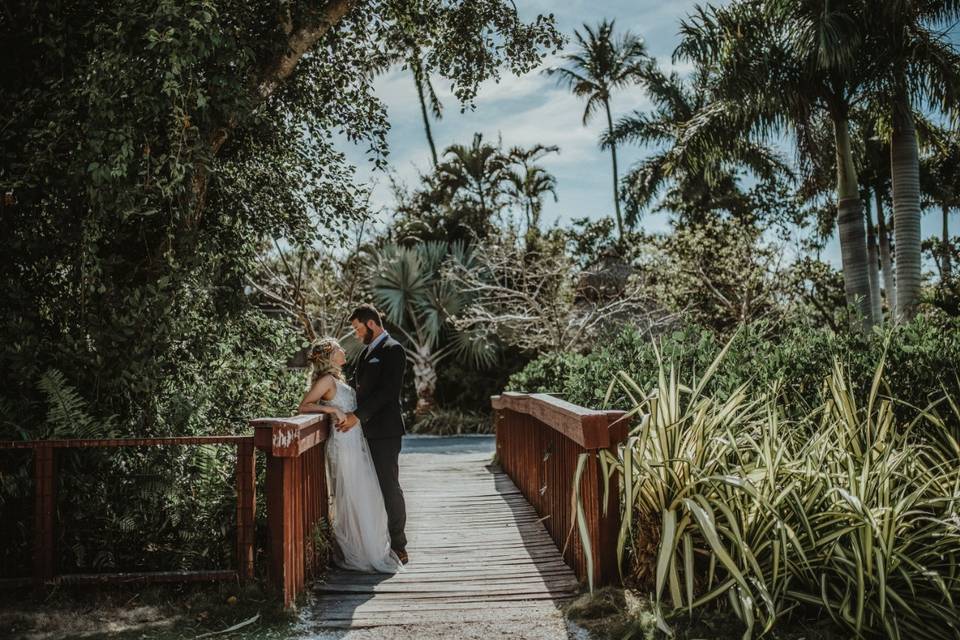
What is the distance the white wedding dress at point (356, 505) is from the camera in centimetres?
548

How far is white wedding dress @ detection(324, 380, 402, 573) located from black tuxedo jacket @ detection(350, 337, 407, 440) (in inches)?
4.7

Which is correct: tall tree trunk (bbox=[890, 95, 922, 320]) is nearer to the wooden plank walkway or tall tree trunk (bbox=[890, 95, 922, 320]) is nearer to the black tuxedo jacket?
the wooden plank walkway

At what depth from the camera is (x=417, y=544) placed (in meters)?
6.36

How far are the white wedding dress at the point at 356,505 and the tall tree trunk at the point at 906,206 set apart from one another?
33.5 feet

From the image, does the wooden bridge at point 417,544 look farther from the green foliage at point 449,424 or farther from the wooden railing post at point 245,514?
the green foliage at point 449,424

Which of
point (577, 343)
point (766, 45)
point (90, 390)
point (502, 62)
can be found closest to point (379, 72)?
point (502, 62)

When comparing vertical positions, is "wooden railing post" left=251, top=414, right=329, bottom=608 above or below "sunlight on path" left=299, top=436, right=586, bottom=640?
above

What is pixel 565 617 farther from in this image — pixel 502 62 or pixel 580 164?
pixel 580 164

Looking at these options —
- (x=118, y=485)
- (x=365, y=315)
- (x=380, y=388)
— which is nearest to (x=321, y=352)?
(x=365, y=315)

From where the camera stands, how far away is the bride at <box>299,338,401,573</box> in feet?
18.0

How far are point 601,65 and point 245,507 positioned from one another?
2776cm

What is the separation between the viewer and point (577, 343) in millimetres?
16984

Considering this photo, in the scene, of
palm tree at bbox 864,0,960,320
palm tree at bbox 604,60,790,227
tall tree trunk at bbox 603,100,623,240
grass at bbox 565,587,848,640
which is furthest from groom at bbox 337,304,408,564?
tall tree trunk at bbox 603,100,623,240

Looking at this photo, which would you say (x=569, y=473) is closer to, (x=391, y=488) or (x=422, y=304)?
(x=391, y=488)
